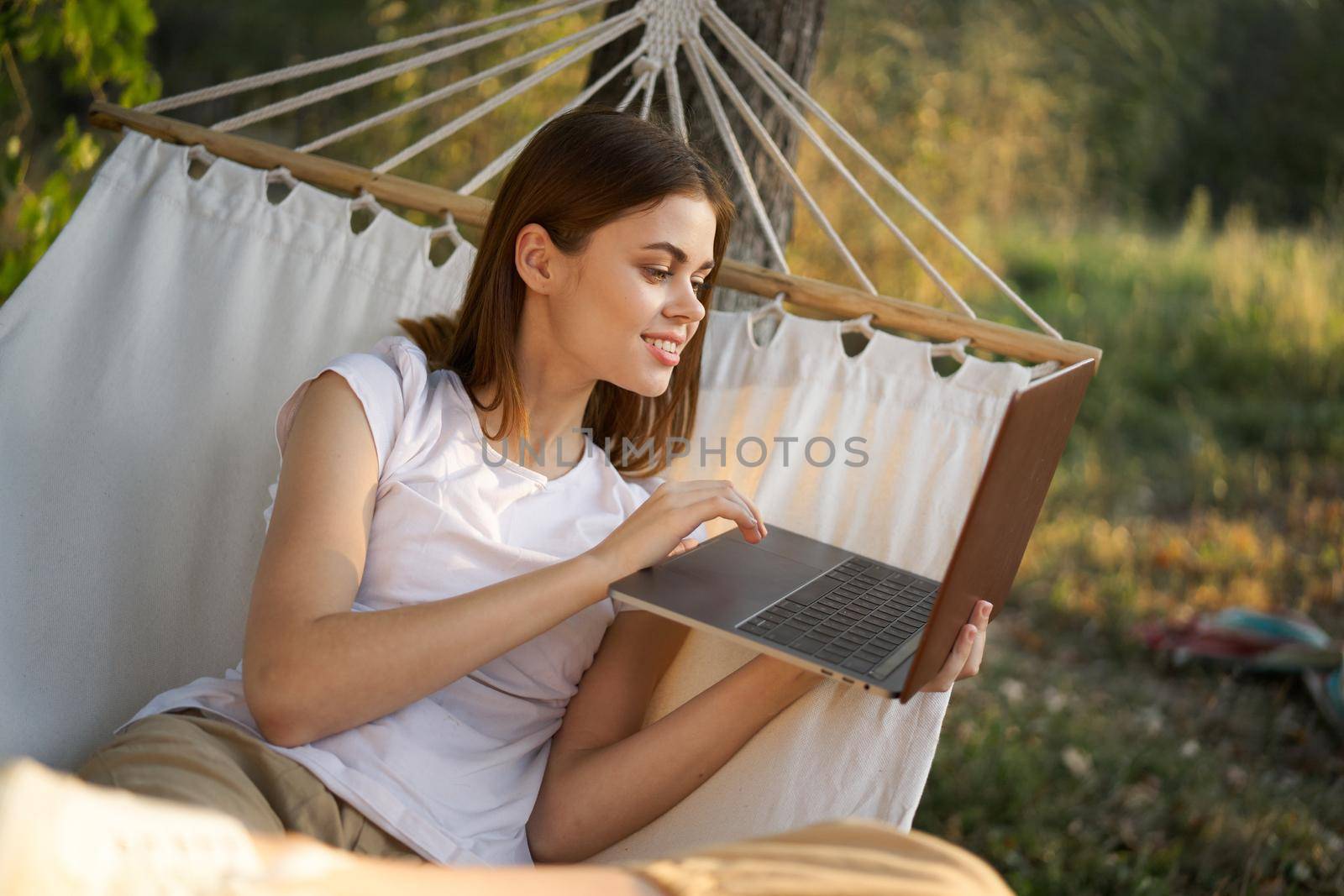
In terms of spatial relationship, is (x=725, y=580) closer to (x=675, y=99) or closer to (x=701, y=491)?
(x=701, y=491)

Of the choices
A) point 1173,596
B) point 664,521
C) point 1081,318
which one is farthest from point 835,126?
point 1081,318

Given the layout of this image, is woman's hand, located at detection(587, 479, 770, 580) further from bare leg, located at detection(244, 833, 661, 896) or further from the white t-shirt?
bare leg, located at detection(244, 833, 661, 896)

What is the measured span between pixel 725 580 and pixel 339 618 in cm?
48

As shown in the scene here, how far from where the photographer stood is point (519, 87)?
6.80 ft

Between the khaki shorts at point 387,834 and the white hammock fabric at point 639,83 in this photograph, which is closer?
the khaki shorts at point 387,834

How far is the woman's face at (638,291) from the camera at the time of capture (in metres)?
1.58

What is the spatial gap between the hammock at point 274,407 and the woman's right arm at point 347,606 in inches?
13.5

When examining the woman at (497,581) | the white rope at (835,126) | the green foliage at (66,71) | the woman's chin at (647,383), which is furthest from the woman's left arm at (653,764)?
the green foliage at (66,71)

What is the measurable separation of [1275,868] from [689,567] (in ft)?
5.02

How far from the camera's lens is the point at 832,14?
18.0ft

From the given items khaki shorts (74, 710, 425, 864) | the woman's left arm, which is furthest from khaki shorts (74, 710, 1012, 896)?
the woman's left arm

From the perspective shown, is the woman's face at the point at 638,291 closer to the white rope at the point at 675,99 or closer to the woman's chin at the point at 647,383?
the woman's chin at the point at 647,383

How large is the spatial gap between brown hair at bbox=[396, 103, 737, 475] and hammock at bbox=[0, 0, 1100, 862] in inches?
5.3

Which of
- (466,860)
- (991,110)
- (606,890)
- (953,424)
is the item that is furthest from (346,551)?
(991,110)
